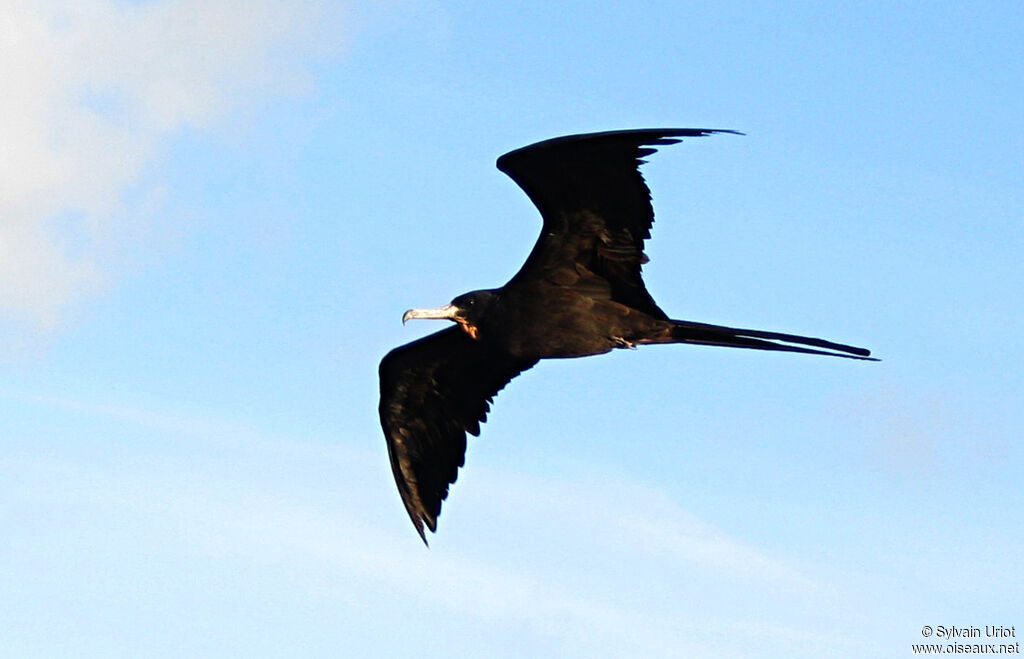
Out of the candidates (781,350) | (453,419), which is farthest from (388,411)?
(781,350)

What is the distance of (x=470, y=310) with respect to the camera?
10.9 meters

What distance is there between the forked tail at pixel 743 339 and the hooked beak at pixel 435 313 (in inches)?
60.6

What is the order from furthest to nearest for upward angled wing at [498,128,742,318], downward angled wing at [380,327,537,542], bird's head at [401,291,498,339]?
1. downward angled wing at [380,327,537,542]
2. bird's head at [401,291,498,339]
3. upward angled wing at [498,128,742,318]

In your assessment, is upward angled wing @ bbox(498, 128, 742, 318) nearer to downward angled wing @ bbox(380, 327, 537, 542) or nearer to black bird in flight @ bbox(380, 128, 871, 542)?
black bird in flight @ bbox(380, 128, 871, 542)

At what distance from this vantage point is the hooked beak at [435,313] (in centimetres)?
1103

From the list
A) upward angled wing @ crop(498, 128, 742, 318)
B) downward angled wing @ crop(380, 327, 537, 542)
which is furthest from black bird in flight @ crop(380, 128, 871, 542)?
downward angled wing @ crop(380, 327, 537, 542)

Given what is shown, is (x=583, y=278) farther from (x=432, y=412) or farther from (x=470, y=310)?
(x=432, y=412)

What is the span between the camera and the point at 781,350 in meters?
10.3

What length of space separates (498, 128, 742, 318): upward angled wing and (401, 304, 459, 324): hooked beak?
0.56m

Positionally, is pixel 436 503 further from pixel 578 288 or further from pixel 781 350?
pixel 781 350

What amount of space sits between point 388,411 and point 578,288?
2524 mm

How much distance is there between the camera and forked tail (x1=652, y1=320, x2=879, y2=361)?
1006cm

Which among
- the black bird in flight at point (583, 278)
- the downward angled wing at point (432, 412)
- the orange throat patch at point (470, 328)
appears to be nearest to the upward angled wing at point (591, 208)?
the black bird in flight at point (583, 278)

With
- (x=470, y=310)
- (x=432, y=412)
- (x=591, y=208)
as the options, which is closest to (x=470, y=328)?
(x=470, y=310)
